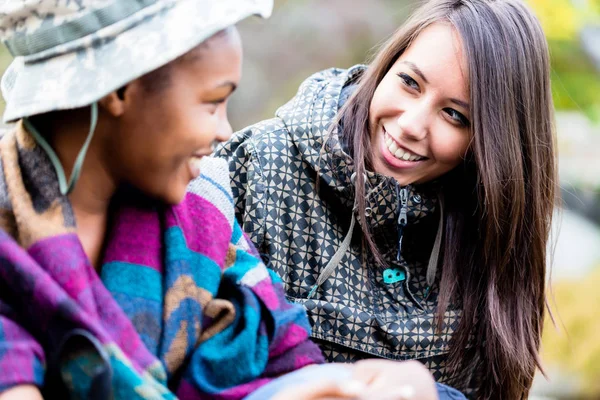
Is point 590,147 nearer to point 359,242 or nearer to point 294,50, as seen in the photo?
point 294,50

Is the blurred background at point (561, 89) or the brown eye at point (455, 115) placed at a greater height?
the brown eye at point (455, 115)

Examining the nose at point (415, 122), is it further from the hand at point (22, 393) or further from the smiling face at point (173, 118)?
the hand at point (22, 393)

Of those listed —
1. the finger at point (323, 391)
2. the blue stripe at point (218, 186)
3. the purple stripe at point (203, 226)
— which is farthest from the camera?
the blue stripe at point (218, 186)

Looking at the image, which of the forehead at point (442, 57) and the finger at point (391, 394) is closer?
the finger at point (391, 394)

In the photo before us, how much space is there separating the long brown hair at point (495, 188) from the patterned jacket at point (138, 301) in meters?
0.59

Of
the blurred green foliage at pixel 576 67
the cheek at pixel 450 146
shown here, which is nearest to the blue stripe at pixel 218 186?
the cheek at pixel 450 146

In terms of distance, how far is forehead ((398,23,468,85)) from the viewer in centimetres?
201

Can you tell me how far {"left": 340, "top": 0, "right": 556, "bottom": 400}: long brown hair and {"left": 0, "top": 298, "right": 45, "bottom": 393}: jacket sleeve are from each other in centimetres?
103

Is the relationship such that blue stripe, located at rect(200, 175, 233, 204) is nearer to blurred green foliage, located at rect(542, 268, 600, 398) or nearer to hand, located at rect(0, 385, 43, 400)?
hand, located at rect(0, 385, 43, 400)

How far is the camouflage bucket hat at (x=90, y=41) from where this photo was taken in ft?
3.86

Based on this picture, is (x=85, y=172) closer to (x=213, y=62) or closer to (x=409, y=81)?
(x=213, y=62)

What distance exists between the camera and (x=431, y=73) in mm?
2014

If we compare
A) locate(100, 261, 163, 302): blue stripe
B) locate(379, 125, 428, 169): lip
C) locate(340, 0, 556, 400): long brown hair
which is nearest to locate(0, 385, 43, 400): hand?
locate(100, 261, 163, 302): blue stripe

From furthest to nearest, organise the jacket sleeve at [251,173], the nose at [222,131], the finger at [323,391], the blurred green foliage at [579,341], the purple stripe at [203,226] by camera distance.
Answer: the blurred green foliage at [579,341] < the jacket sleeve at [251,173] < the purple stripe at [203,226] < the nose at [222,131] < the finger at [323,391]
